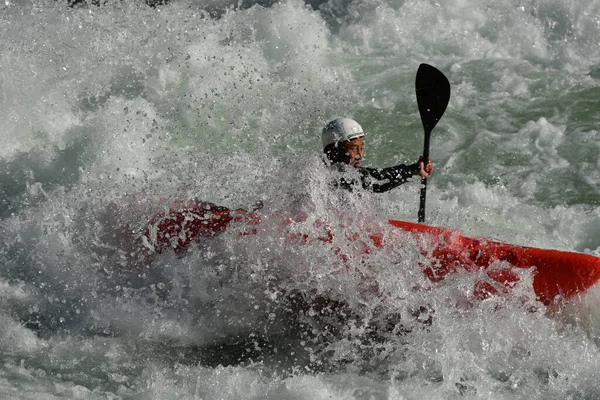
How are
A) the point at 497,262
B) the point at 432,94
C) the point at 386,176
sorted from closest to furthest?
the point at 497,262 → the point at 386,176 → the point at 432,94

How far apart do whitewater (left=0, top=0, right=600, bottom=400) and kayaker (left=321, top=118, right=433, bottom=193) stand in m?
0.10

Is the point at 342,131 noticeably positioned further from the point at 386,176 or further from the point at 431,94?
the point at 431,94

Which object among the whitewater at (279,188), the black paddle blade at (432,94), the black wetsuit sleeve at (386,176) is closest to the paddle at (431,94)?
the black paddle blade at (432,94)

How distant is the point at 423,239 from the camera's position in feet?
13.2

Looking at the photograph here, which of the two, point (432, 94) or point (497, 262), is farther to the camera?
point (432, 94)

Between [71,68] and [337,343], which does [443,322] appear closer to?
[337,343]

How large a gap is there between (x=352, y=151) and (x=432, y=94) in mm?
686

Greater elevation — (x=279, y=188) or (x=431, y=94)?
(x=431, y=94)

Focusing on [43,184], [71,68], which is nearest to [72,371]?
[43,184]

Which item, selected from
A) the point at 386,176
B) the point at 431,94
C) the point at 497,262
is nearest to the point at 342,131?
the point at 386,176

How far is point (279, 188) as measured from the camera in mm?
4285

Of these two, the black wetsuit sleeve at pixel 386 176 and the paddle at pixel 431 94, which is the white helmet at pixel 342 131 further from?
the paddle at pixel 431 94

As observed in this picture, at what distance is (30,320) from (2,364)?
16.4 inches

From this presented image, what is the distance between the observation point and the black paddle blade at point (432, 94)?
181 inches
